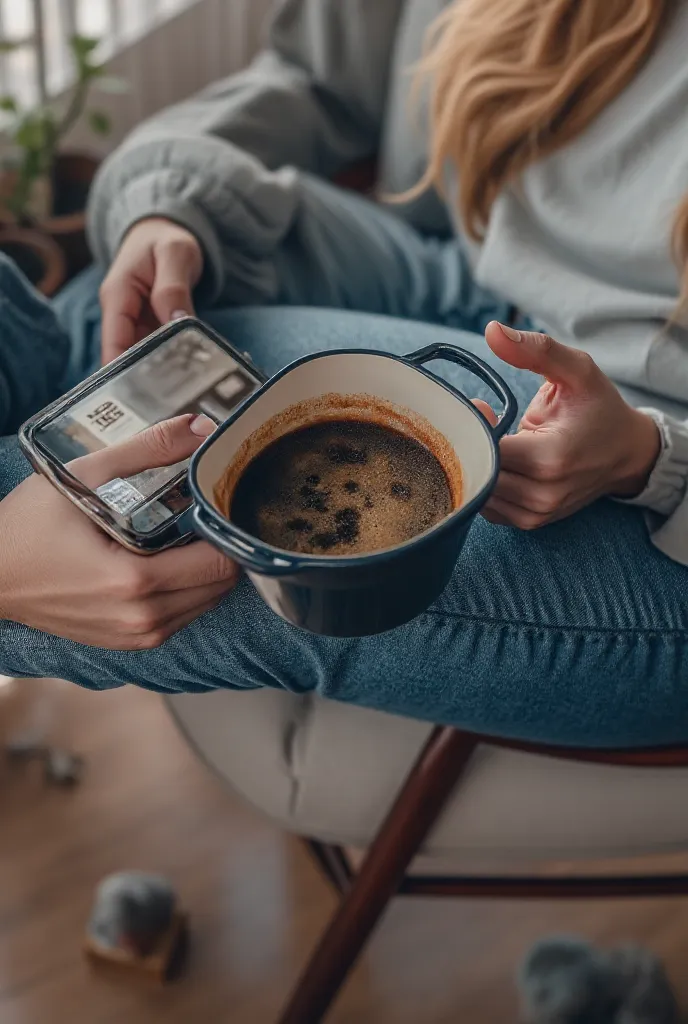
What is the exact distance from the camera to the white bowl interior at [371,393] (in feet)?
1.55

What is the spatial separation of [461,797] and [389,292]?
18.9 inches

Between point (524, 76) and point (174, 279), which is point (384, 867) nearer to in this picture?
point (174, 279)

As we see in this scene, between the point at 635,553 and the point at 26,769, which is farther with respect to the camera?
the point at 26,769

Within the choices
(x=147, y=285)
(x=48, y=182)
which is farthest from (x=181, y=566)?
(x=48, y=182)

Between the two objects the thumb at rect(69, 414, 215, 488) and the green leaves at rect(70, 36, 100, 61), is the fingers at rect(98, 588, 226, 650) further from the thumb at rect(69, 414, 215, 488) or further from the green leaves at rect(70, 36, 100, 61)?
the green leaves at rect(70, 36, 100, 61)

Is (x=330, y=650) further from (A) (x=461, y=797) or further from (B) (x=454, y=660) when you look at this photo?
(A) (x=461, y=797)

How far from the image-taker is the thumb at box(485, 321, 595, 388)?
1.71 feet

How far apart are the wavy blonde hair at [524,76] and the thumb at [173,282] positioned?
0.23 metres

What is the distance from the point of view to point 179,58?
1453 mm

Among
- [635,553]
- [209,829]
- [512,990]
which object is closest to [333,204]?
[635,553]

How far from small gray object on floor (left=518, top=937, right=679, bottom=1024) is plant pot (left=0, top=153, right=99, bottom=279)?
100 centimetres

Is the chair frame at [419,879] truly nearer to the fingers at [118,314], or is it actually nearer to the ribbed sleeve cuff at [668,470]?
the ribbed sleeve cuff at [668,470]

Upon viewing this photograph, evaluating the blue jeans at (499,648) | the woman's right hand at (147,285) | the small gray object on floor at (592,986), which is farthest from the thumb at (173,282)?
the small gray object on floor at (592,986)

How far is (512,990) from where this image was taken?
39.8 inches
